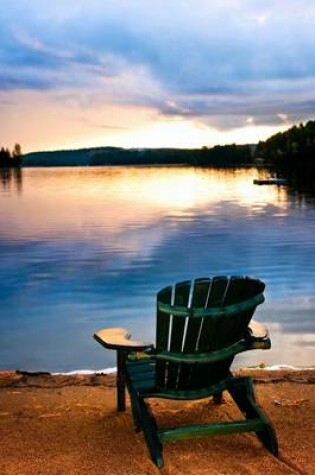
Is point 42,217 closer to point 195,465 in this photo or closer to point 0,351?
point 0,351

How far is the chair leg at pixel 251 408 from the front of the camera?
430 centimetres

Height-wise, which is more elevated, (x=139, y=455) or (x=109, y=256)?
(x=139, y=455)

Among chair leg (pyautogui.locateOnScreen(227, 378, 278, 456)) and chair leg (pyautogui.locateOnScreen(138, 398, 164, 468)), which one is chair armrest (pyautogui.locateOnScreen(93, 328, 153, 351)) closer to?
chair leg (pyautogui.locateOnScreen(138, 398, 164, 468))

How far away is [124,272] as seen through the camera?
67.2 ft

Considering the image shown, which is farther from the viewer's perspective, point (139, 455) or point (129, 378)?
point (129, 378)

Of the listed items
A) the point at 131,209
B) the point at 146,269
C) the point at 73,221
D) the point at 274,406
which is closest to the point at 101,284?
the point at 146,269

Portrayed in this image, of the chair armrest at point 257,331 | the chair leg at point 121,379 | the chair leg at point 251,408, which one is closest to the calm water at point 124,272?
the chair leg at point 121,379

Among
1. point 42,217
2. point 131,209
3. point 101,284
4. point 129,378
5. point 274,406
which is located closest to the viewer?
point 129,378

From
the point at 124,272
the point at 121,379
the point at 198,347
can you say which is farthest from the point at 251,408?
the point at 124,272

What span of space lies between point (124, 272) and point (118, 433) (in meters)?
15.8

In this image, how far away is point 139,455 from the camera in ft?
14.2

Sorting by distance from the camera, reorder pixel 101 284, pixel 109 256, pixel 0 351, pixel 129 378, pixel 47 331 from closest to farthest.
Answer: pixel 129 378
pixel 0 351
pixel 47 331
pixel 101 284
pixel 109 256

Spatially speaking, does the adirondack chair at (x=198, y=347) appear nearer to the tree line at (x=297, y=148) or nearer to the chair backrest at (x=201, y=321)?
the chair backrest at (x=201, y=321)

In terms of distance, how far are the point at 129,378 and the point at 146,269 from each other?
16.6 metres
